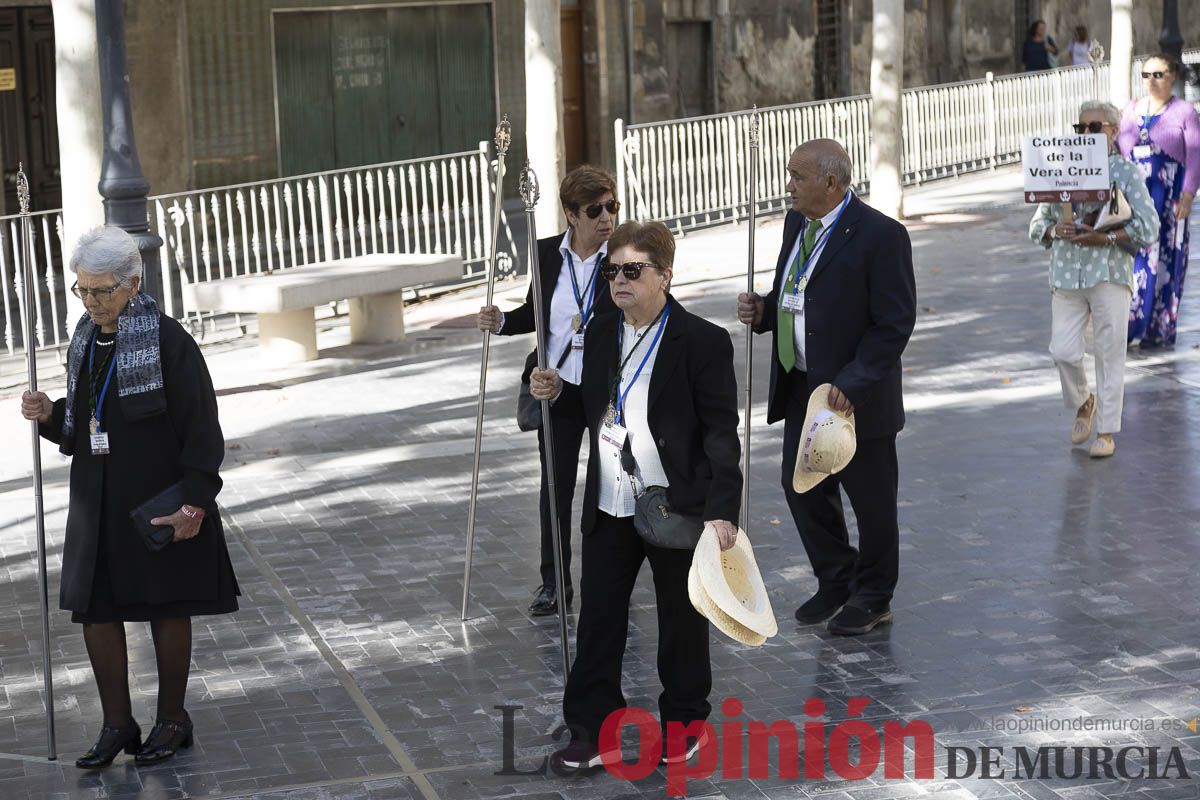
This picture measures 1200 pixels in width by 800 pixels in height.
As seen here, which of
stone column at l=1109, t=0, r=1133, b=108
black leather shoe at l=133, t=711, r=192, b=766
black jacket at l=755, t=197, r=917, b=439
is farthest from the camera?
stone column at l=1109, t=0, r=1133, b=108

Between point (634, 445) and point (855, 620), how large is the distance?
1.81 m

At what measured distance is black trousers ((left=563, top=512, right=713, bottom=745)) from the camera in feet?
18.7

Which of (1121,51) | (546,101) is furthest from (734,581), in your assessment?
(1121,51)

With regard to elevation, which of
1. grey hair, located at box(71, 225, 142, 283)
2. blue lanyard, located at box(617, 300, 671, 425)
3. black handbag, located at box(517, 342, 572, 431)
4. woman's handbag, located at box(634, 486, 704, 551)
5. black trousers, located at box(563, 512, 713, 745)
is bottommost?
black trousers, located at box(563, 512, 713, 745)

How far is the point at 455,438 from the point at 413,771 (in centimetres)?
503

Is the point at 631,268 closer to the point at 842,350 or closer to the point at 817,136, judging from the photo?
the point at 842,350

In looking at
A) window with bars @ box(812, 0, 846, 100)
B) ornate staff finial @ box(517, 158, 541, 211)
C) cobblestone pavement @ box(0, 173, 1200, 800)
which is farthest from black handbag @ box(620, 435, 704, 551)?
window with bars @ box(812, 0, 846, 100)

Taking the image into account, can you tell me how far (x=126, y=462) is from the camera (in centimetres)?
579

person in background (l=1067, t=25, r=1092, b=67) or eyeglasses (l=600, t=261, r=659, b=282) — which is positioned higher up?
person in background (l=1067, t=25, r=1092, b=67)

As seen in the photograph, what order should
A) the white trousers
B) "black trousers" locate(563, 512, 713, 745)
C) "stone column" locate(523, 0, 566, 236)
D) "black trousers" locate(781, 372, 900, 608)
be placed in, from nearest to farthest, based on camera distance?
"black trousers" locate(563, 512, 713, 745), "black trousers" locate(781, 372, 900, 608), the white trousers, "stone column" locate(523, 0, 566, 236)

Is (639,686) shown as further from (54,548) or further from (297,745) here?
(54,548)

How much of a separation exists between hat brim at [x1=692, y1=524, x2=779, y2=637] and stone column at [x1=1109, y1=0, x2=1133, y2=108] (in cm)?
2062

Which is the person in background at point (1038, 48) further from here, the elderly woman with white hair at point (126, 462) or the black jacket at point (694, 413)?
the elderly woman with white hair at point (126, 462)

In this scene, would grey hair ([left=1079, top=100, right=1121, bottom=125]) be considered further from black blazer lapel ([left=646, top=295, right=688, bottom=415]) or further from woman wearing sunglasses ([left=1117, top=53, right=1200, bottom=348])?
black blazer lapel ([left=646, top=295, right=688, bottom=415])
